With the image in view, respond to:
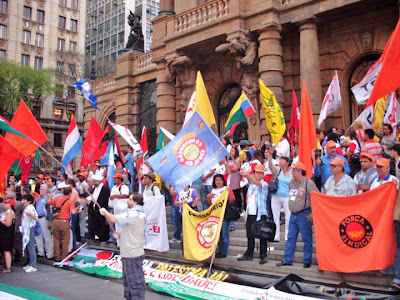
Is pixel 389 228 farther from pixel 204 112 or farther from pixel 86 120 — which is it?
pixel 86 120

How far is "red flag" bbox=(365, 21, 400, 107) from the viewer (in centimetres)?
602

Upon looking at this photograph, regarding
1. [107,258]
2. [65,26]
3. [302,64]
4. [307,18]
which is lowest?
[107,258]

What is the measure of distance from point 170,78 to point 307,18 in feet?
22.1

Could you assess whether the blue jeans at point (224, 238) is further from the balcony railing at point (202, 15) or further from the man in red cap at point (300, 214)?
the balcony railing at point (202, 15)

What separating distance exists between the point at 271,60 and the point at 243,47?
1.26 m

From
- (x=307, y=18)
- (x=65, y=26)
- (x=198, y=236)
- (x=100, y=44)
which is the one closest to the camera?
(x=198, y=236)

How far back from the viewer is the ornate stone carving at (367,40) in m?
14.4

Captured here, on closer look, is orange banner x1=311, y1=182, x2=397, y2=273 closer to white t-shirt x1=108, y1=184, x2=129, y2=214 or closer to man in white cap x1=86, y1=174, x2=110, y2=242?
white t-shirt x1=108, y1=184, x2=129, y2=214

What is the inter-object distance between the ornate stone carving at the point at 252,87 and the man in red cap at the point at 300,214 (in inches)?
344

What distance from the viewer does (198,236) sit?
849 centimetres

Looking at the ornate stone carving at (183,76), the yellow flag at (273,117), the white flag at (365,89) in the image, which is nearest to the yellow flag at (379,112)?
the white flag at (365,89)

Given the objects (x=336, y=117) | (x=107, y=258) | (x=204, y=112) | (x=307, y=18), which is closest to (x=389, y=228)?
(x=204, y=112)

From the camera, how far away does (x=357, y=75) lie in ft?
49.8

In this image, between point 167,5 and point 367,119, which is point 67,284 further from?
point 167,5
